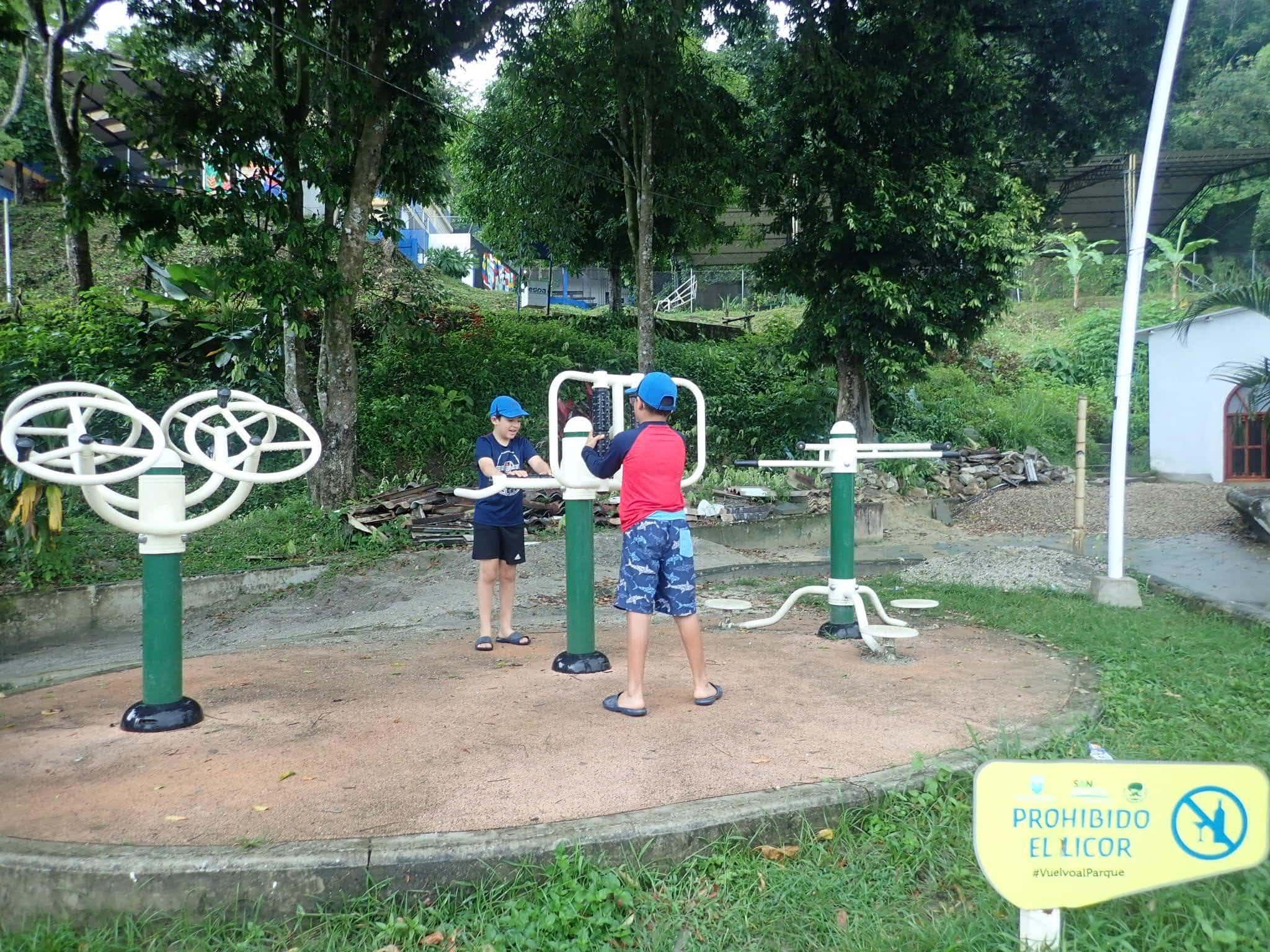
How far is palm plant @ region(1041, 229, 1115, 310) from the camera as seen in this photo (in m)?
28.8

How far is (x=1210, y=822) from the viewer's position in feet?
6.27

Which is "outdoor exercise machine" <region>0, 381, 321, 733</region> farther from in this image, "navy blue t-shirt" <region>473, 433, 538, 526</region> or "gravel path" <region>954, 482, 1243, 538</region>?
"gravel path" <region>954, 482, 1243, 538</region>

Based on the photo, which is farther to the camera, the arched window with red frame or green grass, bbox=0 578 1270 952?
the arched window with red frame

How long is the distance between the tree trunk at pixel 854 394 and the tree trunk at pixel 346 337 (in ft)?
23.5

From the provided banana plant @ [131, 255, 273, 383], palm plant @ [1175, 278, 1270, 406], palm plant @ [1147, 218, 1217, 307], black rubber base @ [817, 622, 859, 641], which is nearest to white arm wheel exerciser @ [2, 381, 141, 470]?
black rubber base @ [817, 622, 859, 641]

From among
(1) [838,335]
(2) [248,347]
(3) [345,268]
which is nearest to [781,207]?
(1) [838,335]

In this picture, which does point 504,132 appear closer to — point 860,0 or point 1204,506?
point 860,0

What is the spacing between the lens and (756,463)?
19.7 feet

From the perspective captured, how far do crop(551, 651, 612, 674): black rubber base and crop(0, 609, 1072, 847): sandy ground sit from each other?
80 millimetres

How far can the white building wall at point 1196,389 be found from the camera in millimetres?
16359

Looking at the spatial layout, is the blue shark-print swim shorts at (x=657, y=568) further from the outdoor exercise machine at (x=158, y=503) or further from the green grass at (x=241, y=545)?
the green grass at (x=241, y=545)

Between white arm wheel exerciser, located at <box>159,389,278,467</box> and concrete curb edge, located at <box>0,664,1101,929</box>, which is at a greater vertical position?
white arm wheel exerciser, located at <box>159,389,278,467</box>

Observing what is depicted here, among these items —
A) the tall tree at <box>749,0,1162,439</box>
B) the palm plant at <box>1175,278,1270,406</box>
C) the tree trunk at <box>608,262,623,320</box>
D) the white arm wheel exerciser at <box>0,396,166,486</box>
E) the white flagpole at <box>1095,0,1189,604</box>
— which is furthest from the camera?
the tree trunk at <box>608,262,623,320</box>

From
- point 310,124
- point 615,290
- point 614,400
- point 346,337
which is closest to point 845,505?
point 614,400
